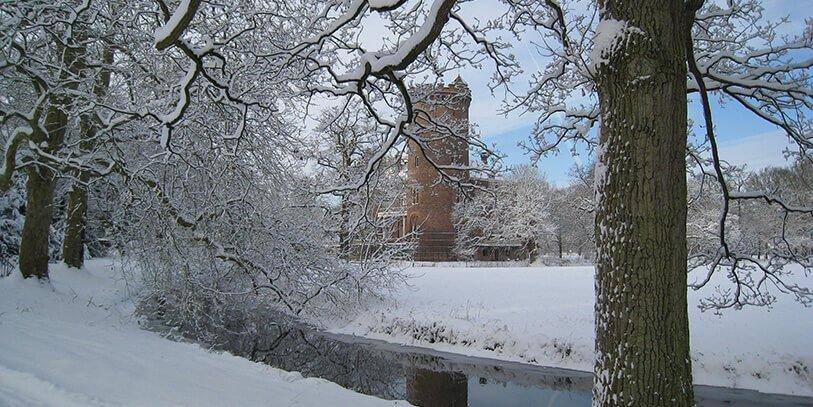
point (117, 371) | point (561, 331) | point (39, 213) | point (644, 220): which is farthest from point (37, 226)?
point (644, 220)

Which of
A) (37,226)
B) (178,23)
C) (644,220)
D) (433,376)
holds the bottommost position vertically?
(433,376)

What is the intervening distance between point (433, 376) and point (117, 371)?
21.0ft

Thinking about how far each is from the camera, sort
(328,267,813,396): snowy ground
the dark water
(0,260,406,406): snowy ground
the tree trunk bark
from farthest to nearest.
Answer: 1. the tree trunk bark
2. (328,267,813,396): snowy ground
3. the dark water
4. (0,260,406,406): snowy ground

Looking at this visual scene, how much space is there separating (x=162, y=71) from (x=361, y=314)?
843cm

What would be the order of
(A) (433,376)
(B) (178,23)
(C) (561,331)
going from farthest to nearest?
(C) (561,331) → (A) (433,376) → (B) (178,23)

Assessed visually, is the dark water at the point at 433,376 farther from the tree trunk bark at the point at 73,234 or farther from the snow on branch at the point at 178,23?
the snow on branch at the point at 178,23

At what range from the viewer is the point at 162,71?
9.66m

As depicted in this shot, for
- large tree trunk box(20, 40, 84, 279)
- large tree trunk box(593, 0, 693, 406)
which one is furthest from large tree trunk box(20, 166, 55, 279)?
large tree trunk box(593, 0, 693, 406)

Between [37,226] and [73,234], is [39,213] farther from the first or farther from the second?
[73,234]

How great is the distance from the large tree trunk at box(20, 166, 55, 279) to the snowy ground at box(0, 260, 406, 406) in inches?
57.3

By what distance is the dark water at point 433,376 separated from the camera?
9375mm

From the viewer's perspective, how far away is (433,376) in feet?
35.6

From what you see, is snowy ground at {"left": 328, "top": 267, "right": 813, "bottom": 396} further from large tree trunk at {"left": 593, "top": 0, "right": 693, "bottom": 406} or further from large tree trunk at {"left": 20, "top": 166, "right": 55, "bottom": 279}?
large tree trunk at {"left": 593, "top": 0, "right": 693, "bottom": 406}

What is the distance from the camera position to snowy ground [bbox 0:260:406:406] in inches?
199
